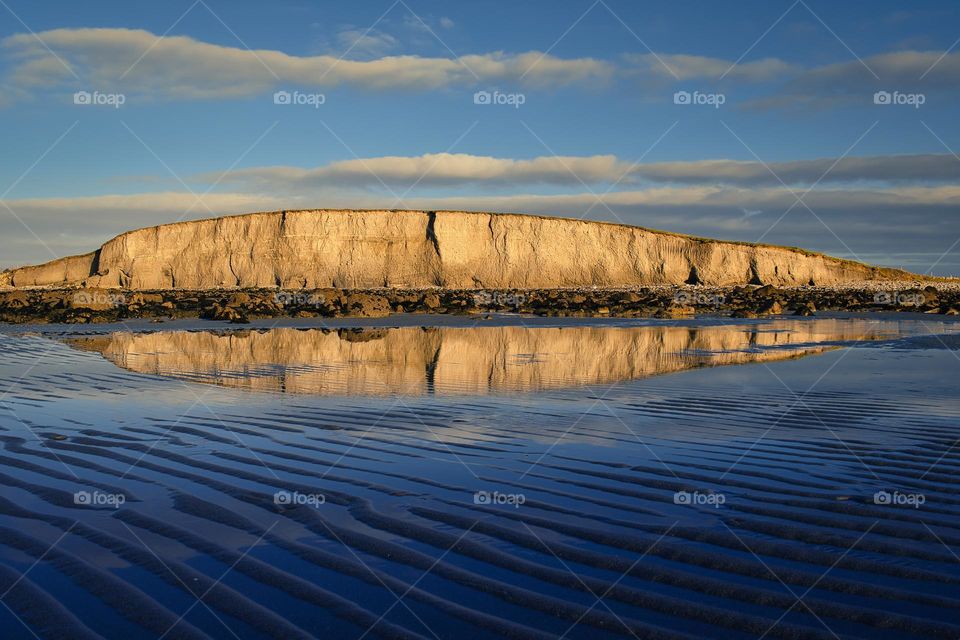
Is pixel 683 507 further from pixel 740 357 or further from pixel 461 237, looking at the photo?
pixel 461 237

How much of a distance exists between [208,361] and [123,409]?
5444 millimetres

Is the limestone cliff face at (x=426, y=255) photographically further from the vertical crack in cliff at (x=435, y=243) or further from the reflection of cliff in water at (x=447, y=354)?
the reflection of cliff in water at (x=447, y=354)

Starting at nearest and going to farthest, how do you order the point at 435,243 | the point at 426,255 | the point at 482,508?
the point at 482,508
the point at 435,243
the point at 426,255

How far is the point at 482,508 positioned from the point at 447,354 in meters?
10.6

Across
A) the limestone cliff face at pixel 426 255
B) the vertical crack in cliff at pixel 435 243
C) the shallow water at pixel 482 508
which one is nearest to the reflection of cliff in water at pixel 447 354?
the shallow water at pixel 482 508

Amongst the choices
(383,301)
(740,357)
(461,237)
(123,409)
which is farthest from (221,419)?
(461,237)

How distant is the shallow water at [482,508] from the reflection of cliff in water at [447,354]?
361 mm

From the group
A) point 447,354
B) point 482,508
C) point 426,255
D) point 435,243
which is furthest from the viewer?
point 426,255

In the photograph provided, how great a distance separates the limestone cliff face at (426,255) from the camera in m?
92.4

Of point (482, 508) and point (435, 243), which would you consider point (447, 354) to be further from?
point (435, 243)

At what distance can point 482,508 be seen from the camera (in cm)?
491

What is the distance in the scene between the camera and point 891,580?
372 centimetres

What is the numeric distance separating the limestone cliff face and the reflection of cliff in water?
68.7 metres

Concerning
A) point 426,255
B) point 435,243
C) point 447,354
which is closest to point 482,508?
point 447,354
